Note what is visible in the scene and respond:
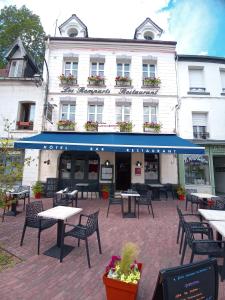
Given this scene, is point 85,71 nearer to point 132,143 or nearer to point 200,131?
point 132,143

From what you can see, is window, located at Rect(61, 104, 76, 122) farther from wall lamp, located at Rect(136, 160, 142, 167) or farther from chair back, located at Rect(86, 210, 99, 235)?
chair back, located at Rect(86, 210, 99, 235)

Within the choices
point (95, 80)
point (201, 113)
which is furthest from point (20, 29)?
point (201, 113)

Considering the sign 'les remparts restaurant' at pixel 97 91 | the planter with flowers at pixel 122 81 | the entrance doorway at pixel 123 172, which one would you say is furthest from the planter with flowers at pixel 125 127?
the planter with flowers at pixel 122 81

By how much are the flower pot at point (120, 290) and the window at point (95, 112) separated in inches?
420

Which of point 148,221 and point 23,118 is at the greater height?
point 23,118

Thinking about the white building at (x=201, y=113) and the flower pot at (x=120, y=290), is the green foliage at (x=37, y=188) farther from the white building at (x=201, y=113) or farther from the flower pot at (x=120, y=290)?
the flower pot at (x=120, y=290)

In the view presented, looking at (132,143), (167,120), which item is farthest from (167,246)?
(167,120)

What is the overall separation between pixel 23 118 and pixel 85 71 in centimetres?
557

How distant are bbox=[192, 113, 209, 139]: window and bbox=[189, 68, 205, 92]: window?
1878 mm

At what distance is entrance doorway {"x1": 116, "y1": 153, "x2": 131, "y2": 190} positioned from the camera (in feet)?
43.8

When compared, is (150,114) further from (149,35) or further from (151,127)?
(149,35)

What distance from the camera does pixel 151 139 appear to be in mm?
10742

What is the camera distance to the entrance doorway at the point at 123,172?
43.8 ft

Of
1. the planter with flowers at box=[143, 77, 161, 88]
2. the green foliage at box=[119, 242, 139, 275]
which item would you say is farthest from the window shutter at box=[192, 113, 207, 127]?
the green foliage at box=[119, 242, 139, 275]
